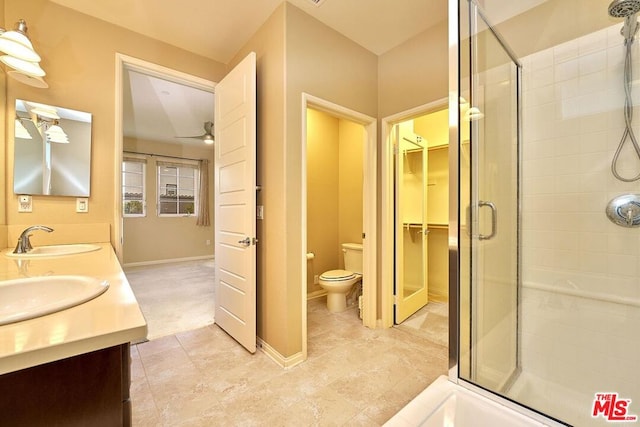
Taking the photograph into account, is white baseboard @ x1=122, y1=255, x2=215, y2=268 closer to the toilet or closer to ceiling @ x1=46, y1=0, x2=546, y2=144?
the toilet

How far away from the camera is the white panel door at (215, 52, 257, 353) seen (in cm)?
204

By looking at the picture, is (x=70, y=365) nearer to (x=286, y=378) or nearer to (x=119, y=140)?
(x=286, y=378)

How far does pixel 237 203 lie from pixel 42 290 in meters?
1.36

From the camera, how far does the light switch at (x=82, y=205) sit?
1.97 meters

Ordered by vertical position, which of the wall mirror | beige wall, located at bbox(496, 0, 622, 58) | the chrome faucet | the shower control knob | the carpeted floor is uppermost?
beige wall, located at bbox(496, 0, 622, 58)

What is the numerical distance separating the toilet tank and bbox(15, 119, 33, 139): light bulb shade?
286 centimetres

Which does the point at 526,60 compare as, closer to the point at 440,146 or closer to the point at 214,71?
the point at 440,146

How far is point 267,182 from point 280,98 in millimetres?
612

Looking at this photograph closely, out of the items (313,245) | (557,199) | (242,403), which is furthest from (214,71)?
(557,199)

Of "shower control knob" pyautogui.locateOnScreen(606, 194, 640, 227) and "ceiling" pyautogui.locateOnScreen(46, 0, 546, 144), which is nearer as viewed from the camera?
"shower control knob" pyautogui.locateOnScreen(606, 194, 640, 227)

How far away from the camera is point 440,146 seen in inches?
126

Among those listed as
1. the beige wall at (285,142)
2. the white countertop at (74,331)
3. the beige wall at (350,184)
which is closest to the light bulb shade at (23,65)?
the beige wall at (285,142)

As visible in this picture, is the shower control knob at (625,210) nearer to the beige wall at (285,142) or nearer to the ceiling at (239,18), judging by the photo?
the ceiling at (239,18)

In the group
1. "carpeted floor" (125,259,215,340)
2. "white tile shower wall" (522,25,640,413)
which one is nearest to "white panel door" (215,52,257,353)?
"carpeted floor" (125,259,215,340)
